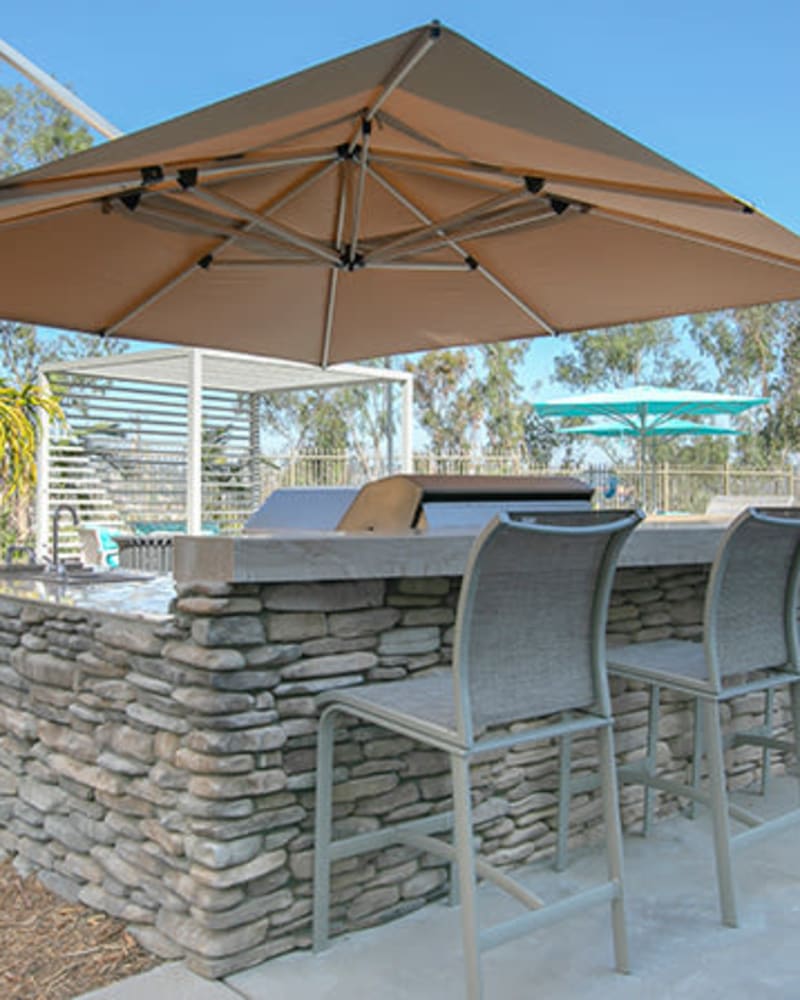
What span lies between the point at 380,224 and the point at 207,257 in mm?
724

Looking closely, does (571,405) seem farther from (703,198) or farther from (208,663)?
(208,663)

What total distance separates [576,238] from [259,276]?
143cm

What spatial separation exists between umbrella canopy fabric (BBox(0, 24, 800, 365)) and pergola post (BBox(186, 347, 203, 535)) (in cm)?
473

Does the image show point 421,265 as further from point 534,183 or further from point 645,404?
point 645,404

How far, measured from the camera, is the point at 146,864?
248 cm

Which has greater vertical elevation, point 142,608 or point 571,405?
point 571,405

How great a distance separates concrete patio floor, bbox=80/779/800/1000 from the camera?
2176mm

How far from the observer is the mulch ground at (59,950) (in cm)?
230

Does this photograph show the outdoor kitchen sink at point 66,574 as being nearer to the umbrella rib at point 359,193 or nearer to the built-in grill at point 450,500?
the built-in grill at point 450,500

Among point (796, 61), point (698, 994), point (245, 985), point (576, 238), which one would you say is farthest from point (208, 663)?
point (796, 61)

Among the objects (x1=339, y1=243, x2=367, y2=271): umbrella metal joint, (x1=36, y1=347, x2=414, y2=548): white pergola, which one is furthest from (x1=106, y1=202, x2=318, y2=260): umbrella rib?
(x1=36, y1=347, x2=414, y2=548): white pergola

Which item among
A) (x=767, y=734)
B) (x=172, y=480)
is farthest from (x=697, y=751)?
(x=172, y=480)

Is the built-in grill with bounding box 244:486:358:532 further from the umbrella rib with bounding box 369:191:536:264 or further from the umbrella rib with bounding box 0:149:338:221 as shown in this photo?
the umbrella rib with bounding box 0:149:338:221

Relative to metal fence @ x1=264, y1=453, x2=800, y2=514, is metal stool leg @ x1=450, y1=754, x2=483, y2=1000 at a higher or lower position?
lower
